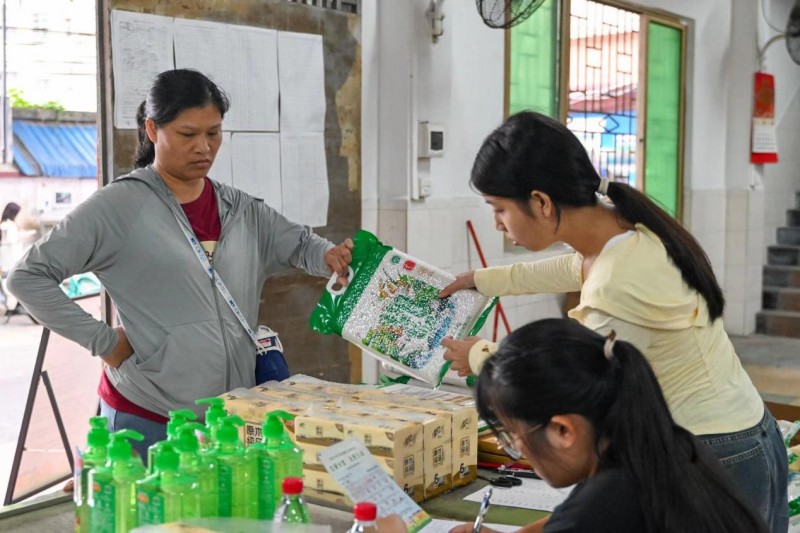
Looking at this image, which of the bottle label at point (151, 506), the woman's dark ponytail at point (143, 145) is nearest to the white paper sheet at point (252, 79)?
the woman's dark ponytail at point (143, 145)

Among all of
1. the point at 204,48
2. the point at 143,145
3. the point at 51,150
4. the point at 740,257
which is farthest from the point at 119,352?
the point at 740,257

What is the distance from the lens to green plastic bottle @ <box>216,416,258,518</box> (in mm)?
1820

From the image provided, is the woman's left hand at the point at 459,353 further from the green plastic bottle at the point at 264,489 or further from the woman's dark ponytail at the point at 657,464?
the woman's dark ponytail at the point at 657,464

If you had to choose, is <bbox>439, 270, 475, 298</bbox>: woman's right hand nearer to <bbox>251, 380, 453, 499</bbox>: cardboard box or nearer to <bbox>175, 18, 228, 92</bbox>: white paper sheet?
<bbox>251, 380, 453, 499</bbox>: cardboard box

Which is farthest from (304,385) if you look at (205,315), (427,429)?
(427,429)

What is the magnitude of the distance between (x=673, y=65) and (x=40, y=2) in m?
5.32

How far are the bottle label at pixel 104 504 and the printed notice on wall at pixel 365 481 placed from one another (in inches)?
14.6

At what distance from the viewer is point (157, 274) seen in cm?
254

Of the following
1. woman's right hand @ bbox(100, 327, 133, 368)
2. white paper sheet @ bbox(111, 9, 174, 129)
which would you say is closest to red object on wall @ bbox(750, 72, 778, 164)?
white paper sheet @ bbox(111, 9, 174, 129)

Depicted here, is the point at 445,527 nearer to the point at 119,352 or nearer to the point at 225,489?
the point at 225,489

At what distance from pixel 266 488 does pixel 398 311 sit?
889 millimetres

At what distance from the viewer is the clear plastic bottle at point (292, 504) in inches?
65.7

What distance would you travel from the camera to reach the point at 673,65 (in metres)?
7.81

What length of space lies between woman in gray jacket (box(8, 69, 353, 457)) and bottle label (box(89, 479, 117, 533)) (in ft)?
2.68
